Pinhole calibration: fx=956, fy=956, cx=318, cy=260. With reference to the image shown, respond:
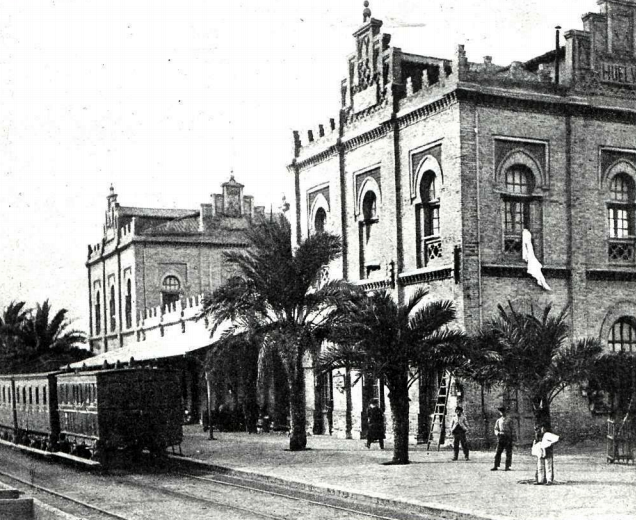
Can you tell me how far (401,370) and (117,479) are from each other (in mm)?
6394

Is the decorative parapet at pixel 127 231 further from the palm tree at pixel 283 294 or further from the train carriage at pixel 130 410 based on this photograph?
the train carriage at pixel 130 410

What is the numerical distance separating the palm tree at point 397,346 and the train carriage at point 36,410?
367 inches

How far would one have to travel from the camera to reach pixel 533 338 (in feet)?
60.5

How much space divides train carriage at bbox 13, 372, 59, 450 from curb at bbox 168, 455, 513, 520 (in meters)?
6.72

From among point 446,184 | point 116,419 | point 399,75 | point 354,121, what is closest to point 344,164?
point 354,121

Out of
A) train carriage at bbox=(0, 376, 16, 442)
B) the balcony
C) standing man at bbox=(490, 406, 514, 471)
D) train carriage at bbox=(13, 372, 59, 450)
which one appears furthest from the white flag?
train carriage at bbox=(0, 376, 16, 442)

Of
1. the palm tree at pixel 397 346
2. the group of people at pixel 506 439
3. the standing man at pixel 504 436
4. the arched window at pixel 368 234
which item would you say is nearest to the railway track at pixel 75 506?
the palm tree at pixel 397 346

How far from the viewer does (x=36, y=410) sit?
27.8m

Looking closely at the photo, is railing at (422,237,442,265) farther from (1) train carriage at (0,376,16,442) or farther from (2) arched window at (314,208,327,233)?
(1) train carriage at (0,376,16,442)

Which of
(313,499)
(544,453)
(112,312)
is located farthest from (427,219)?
(112,312)

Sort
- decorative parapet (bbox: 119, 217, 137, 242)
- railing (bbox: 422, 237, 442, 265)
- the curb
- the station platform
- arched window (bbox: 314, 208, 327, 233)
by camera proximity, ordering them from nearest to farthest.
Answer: the curb, the station platform, railing (bbox: 422, 237, 442, 265), arched window (bbox: 314, 208, 327, 233), decorative parapet (bbox: 119, 217, 137, 242)

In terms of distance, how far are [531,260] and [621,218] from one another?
3622mm

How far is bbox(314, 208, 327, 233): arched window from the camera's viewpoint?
3116cm

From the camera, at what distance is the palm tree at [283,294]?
2358cm
